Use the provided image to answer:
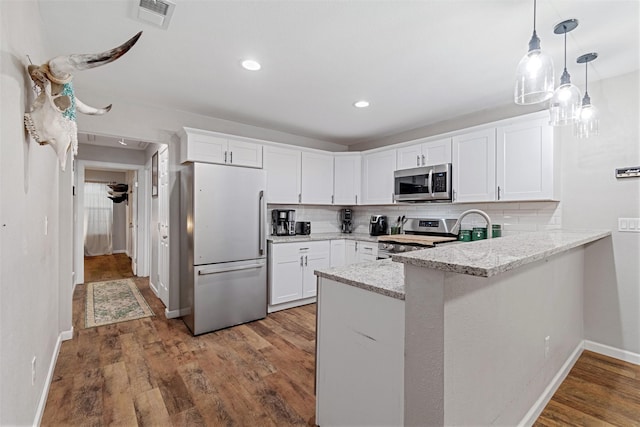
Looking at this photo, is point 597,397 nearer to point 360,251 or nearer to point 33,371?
point 360,251

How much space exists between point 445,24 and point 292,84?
138 centimetres

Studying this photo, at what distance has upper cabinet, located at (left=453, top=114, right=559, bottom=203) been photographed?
111 inches

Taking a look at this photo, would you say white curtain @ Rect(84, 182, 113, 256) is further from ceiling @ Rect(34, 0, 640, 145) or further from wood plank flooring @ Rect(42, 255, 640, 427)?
ceiling @ Rect(34, 0, 640, 145)

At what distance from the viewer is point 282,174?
160 inches

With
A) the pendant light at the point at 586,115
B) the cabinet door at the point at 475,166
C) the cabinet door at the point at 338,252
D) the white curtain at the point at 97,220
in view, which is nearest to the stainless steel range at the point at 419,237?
the cabinet door at the point at 475,166

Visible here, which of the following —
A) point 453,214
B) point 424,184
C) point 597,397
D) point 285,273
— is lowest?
point 597,397

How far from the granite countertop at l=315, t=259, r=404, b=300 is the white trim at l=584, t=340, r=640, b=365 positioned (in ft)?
7.91

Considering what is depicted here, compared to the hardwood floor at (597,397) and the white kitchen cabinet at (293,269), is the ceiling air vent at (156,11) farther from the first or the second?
the hardwood floor at (597,397)

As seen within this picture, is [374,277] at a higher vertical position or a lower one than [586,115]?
lower

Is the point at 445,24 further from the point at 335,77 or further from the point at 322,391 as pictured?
the point at 322,391

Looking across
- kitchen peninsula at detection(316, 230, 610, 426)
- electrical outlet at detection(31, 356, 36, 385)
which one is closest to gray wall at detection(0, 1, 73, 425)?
electrical outlet at detection(31, 356, 36, 385)

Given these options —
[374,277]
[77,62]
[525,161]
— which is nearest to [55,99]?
[77,62]

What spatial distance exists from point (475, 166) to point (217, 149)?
292 cm

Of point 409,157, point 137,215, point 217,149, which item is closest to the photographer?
point 217,149
